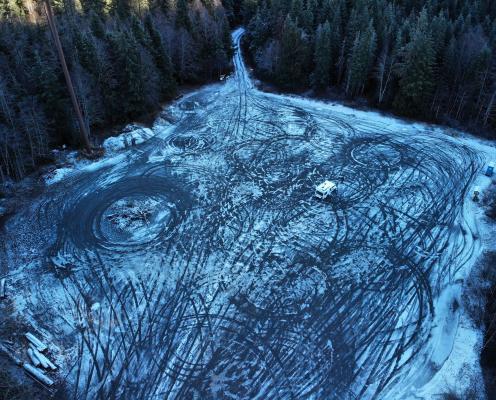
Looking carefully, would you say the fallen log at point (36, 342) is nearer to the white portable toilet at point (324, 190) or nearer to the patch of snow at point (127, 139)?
the patch of snow at point (127, 139)

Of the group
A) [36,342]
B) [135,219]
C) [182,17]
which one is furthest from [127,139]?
[182,17]

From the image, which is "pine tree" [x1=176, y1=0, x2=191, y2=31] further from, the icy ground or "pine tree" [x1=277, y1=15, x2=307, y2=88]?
the icy ground

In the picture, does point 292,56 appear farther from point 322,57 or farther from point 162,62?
point 162,62

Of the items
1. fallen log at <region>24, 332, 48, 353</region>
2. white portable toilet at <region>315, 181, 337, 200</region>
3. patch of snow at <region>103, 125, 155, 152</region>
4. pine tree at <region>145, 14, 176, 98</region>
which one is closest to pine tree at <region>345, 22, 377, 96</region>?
white portable toilet at <region>315, 181, 337, 200</region>

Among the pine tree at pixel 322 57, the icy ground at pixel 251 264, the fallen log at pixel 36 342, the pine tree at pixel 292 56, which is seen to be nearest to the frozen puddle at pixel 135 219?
the icy ground at pixel 251 264

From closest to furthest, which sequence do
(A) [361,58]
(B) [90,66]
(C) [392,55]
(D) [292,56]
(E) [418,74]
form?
(B) [90,66], (E) [418,74], (C) [392,55], (A) [361,58], (D) [292,56]

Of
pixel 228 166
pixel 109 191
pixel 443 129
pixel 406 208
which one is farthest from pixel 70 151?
pixel 443 129
